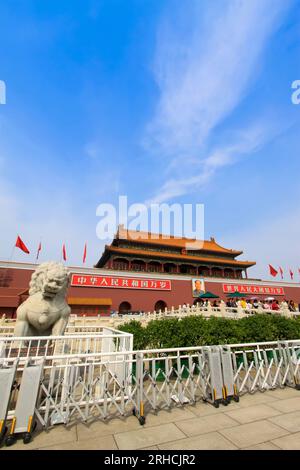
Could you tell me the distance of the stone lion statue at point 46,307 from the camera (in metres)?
3.77

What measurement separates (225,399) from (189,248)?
21768mm

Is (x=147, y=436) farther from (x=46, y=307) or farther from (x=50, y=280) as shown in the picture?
(x=50, y=280)

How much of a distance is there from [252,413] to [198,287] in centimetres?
1814

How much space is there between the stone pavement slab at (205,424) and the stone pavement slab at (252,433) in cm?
10

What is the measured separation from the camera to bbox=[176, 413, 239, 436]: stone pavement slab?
8.04 ft

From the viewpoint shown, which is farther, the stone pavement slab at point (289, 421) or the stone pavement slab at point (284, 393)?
the stone pavement slab at point (284, 393)

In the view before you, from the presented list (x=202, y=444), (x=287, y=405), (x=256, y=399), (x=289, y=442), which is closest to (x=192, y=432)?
(x=202, y=444)

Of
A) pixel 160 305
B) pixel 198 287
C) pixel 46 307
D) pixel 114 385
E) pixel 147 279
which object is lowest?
pixel 114 385

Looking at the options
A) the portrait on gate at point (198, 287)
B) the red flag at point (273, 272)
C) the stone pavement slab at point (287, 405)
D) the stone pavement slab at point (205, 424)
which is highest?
the red flag at point (273, 272)

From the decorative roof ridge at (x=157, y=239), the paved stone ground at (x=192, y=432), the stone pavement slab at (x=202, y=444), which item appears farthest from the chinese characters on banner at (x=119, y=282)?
the stone pavement slab at (x=202, y=444)

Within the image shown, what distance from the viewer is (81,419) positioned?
2695mm

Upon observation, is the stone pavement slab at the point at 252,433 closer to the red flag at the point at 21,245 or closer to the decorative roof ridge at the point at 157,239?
the red flag at the point at 21,245

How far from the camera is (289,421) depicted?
8.81 ft
